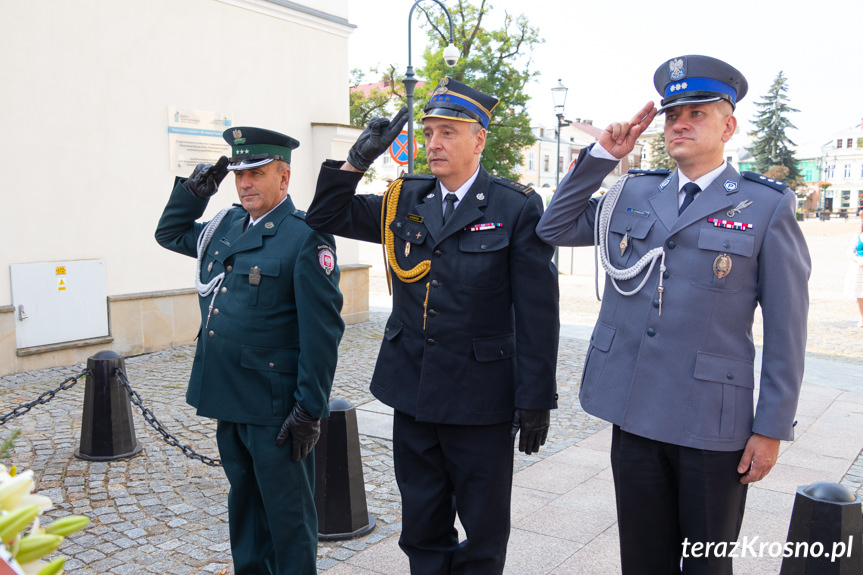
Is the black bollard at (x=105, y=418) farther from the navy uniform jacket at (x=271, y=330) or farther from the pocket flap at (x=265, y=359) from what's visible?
the pocket flap at (x=265, y=359)

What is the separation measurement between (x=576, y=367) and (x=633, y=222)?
630 cm

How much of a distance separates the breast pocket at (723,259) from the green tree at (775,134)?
245 feet

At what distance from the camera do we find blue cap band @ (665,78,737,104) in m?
2.46

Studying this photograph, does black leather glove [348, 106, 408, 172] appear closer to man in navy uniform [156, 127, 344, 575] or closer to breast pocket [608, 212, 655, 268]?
man in navy uniform [156, 127, 344, 575]

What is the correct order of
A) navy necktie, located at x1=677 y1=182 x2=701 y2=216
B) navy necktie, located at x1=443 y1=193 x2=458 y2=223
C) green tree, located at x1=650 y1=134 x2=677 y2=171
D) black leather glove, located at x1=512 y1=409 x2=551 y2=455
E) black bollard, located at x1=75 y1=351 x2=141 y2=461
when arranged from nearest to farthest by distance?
navy necktie, located at x1=677 y1=182 x2=701 y2=216 → black leather glove, located at x1=512 y1=409 x2=551 y2=455 → navy necktie, located at x1=443 y1=193 x2=458 y2=223 → black bollard, located at x1=75 y1=351 x2=141 y2=461 → green tree, located at x1=650 y1=134 x2=677 y2=171

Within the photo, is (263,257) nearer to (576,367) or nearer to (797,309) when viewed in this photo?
(797,309)

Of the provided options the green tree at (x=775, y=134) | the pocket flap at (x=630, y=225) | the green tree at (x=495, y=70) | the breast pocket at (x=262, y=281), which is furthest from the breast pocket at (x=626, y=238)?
the green tree at (x=775, y=134)

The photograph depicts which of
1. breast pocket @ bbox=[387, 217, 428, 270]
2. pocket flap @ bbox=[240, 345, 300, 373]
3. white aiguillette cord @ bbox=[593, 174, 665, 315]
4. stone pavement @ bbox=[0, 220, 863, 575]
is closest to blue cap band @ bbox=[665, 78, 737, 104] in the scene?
white aiguillette cord @ bbox=[593, 174, 665, 315]

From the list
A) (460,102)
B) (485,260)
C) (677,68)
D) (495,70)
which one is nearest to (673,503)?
(485,260)

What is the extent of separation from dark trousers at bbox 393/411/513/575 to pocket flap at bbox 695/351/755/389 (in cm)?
79

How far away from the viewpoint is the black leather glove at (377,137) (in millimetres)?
2821

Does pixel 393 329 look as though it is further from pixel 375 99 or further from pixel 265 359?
pixel 375 99

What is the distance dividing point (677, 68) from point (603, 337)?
101cm

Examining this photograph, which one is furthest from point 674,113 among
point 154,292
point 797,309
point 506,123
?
point 506,123
